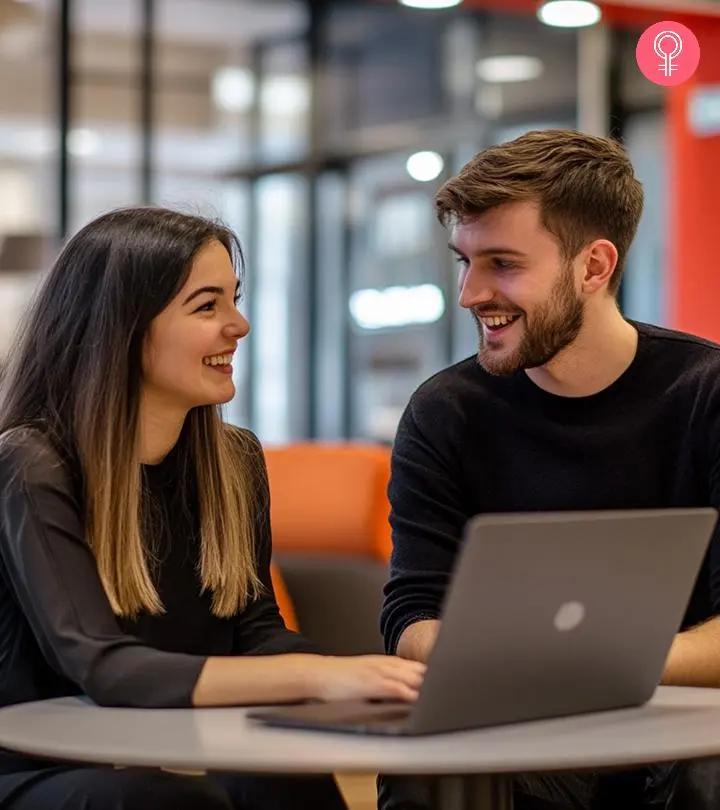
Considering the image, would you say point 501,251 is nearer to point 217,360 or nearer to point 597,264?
point 597,264

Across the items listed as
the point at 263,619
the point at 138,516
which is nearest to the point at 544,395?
the point at 263,619

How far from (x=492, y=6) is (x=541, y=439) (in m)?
6.62

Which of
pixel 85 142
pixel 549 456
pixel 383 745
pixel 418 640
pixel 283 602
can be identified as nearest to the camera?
pixel 383 745

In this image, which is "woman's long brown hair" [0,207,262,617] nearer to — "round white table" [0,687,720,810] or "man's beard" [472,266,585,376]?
"round white table" [0,687,720,810]

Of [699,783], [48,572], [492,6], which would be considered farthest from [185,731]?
[492,6]

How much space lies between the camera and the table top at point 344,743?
1.52 m

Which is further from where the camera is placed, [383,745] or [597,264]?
[597,264]

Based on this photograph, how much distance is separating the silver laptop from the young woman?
185mm

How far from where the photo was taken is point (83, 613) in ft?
6.61

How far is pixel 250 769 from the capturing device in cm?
150

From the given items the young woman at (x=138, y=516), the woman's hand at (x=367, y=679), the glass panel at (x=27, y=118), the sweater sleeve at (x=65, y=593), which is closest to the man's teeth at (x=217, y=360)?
the young woman at (x=138, y=516)

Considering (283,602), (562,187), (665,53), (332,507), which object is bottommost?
(283,602)

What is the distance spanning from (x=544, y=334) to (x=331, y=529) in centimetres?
228

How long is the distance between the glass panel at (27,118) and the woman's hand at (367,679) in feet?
23.2
